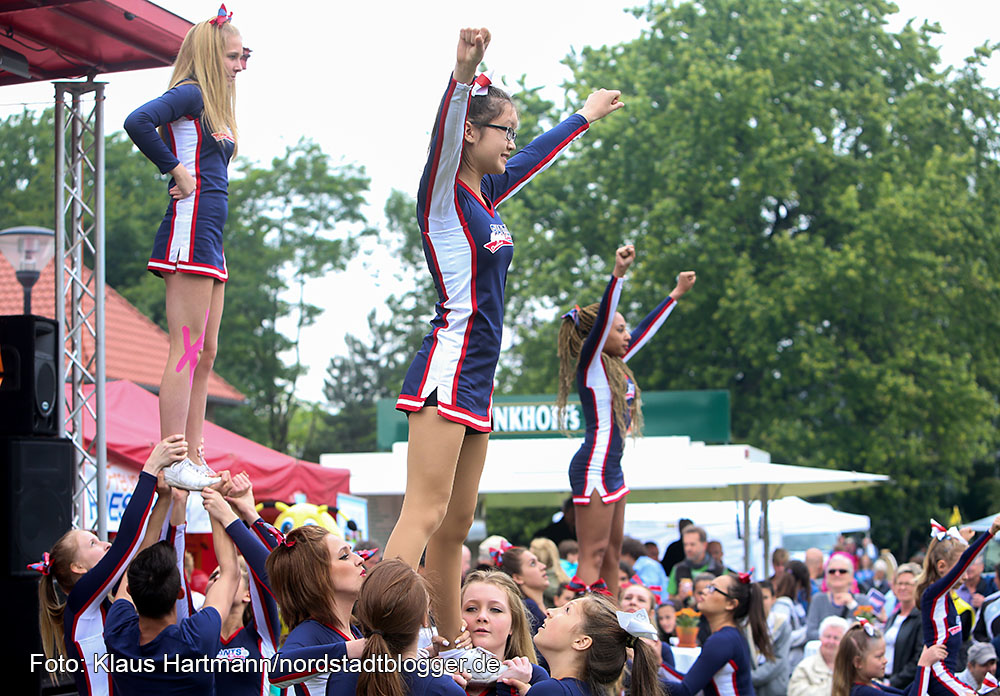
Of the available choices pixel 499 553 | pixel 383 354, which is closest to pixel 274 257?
pixel 383 354

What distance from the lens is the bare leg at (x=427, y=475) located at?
3371 mm

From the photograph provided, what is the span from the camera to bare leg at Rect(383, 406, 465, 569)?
11.1 feet

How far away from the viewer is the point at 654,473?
1337 cm

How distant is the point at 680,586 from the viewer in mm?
9438

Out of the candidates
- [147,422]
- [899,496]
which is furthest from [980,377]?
[147,422]

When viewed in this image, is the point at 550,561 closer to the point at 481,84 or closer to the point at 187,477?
the point at 187,477

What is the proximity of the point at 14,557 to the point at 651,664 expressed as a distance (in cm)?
297

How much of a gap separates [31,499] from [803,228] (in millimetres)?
23497

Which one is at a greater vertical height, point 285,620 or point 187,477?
point 187,477

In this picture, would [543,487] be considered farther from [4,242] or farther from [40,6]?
[40,6]

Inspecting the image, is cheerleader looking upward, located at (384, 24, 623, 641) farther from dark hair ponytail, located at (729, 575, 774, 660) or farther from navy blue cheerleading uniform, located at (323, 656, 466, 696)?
dark hair ponytail, located at (729, 575, 774, 660)

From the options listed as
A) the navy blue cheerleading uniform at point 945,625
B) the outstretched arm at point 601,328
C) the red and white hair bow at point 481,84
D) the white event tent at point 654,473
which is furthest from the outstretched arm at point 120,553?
the white event tent at point 654,473

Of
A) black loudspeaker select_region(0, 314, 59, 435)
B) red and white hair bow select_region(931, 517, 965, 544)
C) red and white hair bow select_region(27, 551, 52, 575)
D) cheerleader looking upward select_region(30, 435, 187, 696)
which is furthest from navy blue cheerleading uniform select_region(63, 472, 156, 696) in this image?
red and white hair bow select_region(931, 517, 965, 544)

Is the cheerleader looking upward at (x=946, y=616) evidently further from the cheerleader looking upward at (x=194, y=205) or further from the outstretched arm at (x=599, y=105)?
the cheerleader looking upward at (x=194, y=205)
